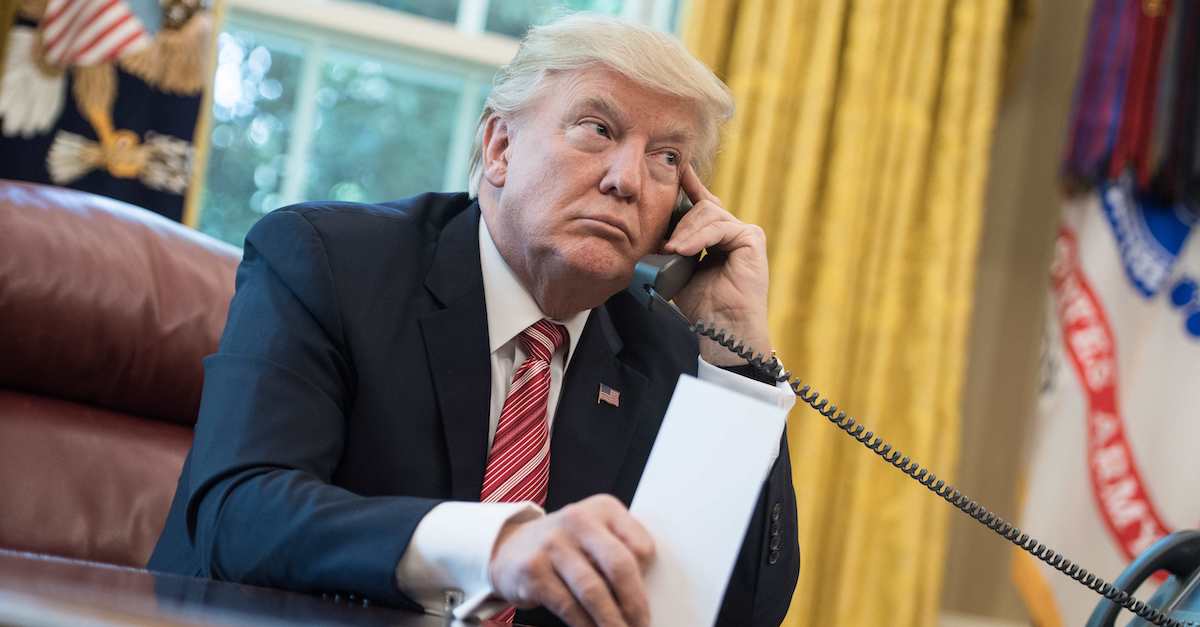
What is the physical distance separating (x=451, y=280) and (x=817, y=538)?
5.15ft

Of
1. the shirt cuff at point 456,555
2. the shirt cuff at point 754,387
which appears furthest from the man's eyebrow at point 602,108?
the shirt cuff at point 456,555

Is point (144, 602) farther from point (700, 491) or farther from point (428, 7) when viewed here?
point (428, 7)

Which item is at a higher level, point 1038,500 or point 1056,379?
point 1056,379

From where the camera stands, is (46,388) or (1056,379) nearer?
(46,388)

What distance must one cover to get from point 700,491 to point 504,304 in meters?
0.67

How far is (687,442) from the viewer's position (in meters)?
0.94

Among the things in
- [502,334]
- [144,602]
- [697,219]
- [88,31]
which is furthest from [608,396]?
[88,31]

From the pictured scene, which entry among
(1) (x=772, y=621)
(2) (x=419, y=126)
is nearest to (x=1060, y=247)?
(2) (x=419, y=126)

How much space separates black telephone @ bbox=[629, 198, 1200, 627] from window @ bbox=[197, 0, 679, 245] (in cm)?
139

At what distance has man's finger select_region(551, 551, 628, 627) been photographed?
93cm

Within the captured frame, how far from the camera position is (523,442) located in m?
1.44

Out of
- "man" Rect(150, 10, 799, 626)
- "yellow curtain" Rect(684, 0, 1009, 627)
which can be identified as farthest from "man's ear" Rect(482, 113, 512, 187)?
"yellow curtain" Rect(684, 0, 1009, 627)

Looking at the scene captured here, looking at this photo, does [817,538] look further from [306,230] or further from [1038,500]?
[306,230]

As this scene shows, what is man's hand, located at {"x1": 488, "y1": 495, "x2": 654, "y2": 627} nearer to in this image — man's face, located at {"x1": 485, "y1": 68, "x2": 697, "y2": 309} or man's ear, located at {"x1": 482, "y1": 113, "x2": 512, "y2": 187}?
man's face, located at {"x1": 485, "y1": 68, "x2": 697, "y2": 309}
